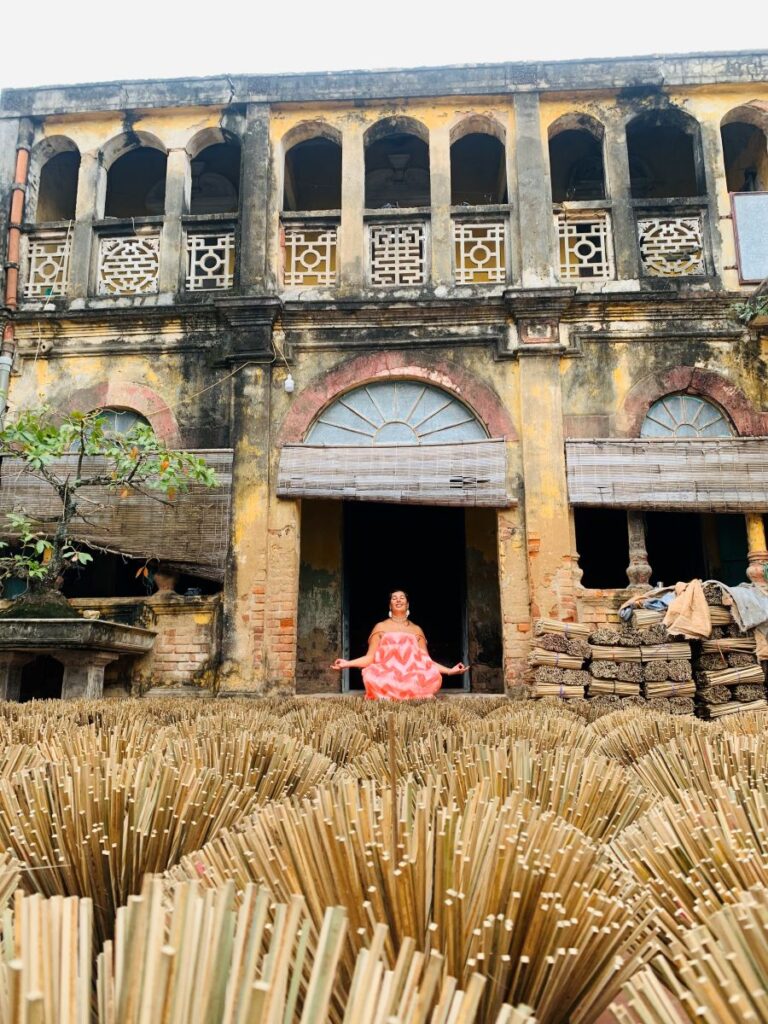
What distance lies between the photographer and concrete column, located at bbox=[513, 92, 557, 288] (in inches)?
322

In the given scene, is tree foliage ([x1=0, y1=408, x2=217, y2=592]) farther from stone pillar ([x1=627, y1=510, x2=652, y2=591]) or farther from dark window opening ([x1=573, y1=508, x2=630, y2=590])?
dark window opening ([x1=573, y1=508, x2=630, y2=590])

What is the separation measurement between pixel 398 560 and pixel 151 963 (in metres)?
10.3

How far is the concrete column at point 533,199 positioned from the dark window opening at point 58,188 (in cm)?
513

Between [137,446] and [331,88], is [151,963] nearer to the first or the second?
[137,446]

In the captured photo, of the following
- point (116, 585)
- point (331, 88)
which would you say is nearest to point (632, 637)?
point (116, 585)

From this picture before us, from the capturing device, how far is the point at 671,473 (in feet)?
25.0

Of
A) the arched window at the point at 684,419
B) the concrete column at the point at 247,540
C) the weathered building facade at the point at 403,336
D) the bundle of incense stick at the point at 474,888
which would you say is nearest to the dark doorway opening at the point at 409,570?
the weathered building facade at the point at 403,336

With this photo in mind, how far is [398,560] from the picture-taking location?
35.8 ft

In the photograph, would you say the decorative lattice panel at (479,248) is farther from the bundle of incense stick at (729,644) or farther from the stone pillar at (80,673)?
the stone pillar at (80,673)

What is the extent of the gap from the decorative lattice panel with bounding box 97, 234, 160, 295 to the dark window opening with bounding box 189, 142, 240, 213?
1.91 metres

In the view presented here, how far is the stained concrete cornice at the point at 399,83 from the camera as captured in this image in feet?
27.8

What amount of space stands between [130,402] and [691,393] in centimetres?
561

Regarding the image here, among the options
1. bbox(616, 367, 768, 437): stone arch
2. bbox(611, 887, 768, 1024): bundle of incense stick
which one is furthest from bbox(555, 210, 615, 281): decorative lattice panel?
bbox(611, 887, 768, 1024): bundle of incense stick

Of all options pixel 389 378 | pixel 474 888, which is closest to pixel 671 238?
pixel 389 378
